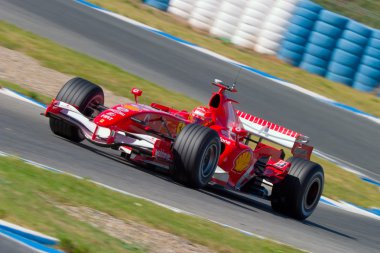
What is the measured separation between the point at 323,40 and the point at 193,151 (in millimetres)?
11528

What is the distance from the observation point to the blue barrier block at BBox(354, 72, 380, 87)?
64.7 ft

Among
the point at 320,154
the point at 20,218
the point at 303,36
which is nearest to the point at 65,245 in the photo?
the point at 20,218

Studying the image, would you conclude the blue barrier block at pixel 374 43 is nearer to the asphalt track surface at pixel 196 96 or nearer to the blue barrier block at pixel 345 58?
the blue barrier block at pixel 345 58

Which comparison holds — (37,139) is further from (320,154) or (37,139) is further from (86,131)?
(320,154)

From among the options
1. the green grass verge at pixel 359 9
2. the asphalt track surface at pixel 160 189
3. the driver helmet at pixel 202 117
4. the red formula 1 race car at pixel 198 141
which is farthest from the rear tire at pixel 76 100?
the green grass verge at pixel 359 9

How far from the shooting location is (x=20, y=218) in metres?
5.43

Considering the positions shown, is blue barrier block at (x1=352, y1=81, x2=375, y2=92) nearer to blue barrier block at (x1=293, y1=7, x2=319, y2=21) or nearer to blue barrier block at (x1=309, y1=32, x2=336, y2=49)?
blue barrier block at (x1=309, y1=32, x2=336, y2=49)

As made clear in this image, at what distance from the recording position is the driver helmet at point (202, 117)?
984cm

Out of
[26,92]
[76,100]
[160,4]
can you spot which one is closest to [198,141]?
[76,100]

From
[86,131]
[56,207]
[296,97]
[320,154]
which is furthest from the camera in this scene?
[296,97]

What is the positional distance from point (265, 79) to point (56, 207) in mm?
13220

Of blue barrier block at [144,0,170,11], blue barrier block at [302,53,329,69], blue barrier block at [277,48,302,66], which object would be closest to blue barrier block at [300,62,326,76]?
blue barrier block at [302,53,329,69]

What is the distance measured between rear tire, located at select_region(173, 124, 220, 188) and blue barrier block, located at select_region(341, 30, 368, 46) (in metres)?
11.2

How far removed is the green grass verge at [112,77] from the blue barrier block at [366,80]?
18.1 feet
